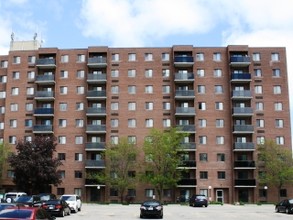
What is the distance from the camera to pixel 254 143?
7181 cm

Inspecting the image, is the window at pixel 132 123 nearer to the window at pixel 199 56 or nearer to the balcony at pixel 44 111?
the balcony at pixel 44 111

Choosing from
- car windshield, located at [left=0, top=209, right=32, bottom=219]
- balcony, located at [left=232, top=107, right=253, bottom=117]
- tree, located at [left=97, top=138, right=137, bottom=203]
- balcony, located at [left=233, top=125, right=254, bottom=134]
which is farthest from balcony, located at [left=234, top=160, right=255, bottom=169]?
car windshield, located at [left=0, top=209, right=32, bottom=219]

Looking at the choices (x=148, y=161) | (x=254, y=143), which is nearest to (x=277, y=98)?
(x=254, y=143)

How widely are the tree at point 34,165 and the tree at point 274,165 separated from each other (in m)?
31.3

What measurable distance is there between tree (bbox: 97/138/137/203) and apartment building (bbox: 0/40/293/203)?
7.85ft

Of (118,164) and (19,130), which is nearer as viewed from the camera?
(118,164)

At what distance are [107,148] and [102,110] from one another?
6.96 m

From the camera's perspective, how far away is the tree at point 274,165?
6694 cm

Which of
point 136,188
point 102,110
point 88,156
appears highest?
point 102,110

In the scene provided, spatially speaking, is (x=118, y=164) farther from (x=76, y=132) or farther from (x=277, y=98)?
(x=277, y=98)

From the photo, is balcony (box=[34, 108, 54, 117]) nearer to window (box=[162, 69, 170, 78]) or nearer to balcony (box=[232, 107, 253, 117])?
window (box=[162, 69, 170, 78])

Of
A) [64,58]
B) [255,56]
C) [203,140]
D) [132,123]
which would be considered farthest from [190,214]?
[64,58]

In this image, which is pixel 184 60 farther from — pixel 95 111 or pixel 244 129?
pixel 95 111

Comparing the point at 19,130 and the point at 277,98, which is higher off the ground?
the point at 277,98
